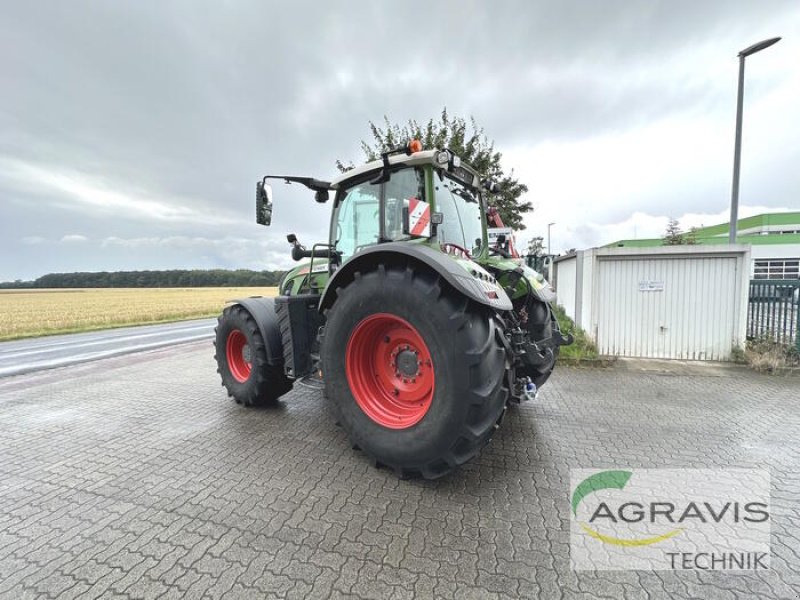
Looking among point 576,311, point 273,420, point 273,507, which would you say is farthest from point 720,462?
point 576,311

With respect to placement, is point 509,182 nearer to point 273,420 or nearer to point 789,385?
point 789,385

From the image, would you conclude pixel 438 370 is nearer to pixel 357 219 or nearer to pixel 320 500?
pixel 320 500

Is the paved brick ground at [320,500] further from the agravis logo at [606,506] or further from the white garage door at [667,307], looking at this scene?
the white garage door at [667,307]

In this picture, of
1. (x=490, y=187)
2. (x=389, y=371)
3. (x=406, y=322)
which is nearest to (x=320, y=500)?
(x=389, y=371)

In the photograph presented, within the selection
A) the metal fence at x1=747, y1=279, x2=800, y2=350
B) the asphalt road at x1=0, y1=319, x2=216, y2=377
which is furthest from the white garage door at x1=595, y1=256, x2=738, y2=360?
the asphalt road at x1=0, y1=319, x2=216, y2=377

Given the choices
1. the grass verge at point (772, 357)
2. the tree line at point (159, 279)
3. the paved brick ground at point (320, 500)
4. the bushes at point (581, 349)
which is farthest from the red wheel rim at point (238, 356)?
the tree line at point (159, 279)

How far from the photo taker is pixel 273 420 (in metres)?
3.69

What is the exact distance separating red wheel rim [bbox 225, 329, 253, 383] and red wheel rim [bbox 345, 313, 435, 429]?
74.7 inches

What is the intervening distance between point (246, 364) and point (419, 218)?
9.08 feet

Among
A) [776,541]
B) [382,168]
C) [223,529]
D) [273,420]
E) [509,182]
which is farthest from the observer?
[509,182]

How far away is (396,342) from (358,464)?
0.96 metres

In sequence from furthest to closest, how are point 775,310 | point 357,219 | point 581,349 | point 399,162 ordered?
point 581,349
point 775,310
point 357,219
point 399,162

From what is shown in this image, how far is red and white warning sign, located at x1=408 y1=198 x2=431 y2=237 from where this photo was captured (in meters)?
2.68

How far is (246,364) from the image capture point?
423 centimetres
